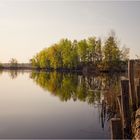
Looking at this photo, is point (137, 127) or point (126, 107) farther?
point (126, 107)

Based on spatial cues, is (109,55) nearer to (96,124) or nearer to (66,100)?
(66,100)

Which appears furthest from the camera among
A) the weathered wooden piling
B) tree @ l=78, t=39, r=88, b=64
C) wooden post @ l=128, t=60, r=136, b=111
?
tree @ l=78, t=39, r=88, b=64

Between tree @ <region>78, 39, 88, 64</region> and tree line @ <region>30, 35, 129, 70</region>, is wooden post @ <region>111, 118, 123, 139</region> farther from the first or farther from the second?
tree @ <region>78, 39, 88, 64</region>

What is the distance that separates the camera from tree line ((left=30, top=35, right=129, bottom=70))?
2645 inches

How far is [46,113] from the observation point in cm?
1894

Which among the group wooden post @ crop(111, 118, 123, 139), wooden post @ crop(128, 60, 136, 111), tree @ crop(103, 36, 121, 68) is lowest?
wooden post @ crop(111, 118, 123, 139)

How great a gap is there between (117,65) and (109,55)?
10.3 ft

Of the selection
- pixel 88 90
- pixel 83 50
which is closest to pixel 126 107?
pixel 88 90

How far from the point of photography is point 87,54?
78188mm

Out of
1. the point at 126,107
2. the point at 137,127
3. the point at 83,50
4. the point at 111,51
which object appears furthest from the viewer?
the point at 83,50

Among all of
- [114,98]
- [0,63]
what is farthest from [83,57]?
[0,63]

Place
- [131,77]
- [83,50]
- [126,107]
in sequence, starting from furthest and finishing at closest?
1. [83,50]
2. [131,77]
3. [126,107]

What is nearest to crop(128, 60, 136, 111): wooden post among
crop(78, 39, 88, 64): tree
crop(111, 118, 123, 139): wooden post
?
crop(111, 118, 123, 139): wooden post

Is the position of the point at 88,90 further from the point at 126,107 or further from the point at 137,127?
the point at 137,127
